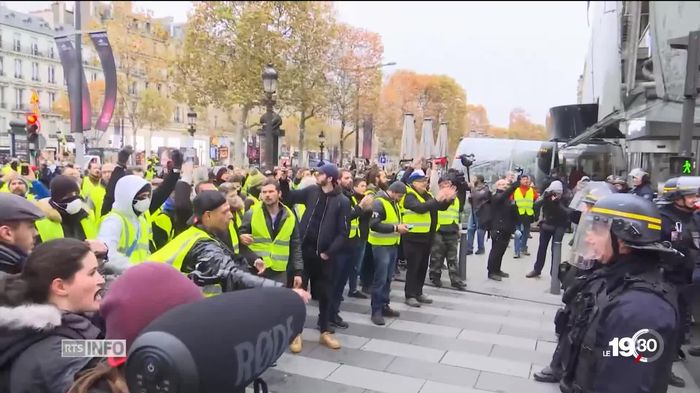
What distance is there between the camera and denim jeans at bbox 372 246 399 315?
676cm

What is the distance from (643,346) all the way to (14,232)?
2.90m

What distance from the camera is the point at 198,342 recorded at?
129cm

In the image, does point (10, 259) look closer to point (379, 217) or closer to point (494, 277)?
point (379, 217)

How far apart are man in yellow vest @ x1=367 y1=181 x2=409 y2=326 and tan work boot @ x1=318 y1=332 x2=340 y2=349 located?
101 cm

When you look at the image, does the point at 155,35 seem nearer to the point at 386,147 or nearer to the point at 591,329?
the point at 386,147

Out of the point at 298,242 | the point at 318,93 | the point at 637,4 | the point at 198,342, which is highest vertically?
the point at 637,4

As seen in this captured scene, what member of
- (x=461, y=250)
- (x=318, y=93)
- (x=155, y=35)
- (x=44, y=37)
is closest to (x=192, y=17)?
(x=318, y=93)

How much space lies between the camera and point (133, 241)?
14.1 ft

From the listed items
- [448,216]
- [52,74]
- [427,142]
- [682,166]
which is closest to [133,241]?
[448,216]

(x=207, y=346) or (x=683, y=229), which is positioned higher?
(x=207, y=346)

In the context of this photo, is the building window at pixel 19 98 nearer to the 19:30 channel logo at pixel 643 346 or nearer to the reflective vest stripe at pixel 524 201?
the reflective vest stripe at pixel 524 201

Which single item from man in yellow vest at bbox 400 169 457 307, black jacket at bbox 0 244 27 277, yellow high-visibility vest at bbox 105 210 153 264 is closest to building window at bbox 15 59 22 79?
man in yellow vest at bbox 400 169 457 307

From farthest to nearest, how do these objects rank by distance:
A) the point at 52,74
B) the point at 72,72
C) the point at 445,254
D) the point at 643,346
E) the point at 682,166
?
the point at 52,74 → the point at 72,72 → the point at 445,254 → the point at 682,166 → the point at 643,346

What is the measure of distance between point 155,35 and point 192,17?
1015cm
